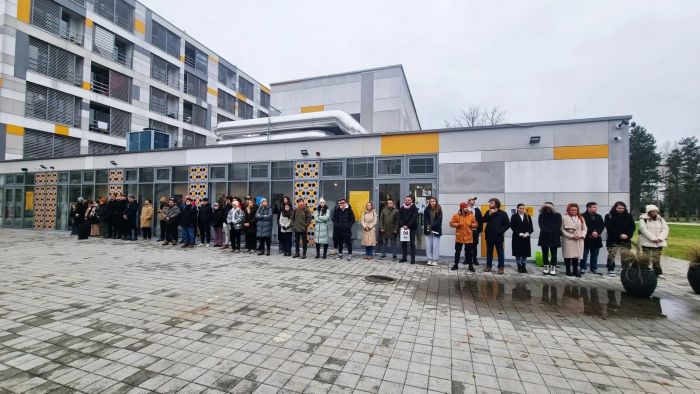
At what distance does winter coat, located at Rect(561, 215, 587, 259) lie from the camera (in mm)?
7770

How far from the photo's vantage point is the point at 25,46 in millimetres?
20250

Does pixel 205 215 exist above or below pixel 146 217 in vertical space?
above

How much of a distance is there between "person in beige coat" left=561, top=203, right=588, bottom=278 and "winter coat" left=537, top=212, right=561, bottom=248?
0.62ft

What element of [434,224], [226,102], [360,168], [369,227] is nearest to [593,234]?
[434,224]

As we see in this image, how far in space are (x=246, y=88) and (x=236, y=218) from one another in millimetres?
39622

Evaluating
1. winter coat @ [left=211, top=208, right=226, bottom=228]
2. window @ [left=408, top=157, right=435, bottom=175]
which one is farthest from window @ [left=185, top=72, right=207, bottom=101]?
Result: window @ [left=408, top=157, right=435, bottom=175]

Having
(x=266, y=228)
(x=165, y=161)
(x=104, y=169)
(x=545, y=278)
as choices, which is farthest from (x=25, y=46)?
(x=545, y=278)

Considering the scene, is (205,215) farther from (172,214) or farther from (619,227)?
(619,227)

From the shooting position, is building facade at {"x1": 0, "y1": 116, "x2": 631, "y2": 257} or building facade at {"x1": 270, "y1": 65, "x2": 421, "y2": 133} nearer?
building facade at {"x1": 0, "y1": 116, "x2": 631, "y2": 257}

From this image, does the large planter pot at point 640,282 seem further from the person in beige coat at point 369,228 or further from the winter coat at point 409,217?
the person in beige coat at point 369,228

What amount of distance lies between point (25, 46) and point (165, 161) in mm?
16747

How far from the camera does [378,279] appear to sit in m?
7.06

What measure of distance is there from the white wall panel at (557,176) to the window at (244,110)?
134ft

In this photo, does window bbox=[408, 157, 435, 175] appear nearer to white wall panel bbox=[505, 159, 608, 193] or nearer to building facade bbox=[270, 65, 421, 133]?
white wall panel bbox=[505, 159, 608, 193]
